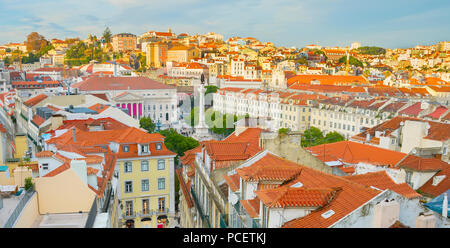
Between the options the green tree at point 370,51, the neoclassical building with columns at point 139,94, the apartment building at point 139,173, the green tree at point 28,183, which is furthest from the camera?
the green tree at point 370,51

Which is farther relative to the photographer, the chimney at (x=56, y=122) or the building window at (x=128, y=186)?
the chimney at (x=56, y=122)

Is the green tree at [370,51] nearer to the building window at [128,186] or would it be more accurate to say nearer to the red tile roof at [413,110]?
the red tile roof at [413,110]

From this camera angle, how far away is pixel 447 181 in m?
11.2

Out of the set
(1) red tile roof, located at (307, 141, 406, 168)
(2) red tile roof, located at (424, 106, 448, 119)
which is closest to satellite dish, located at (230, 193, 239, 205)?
(1) red tile roof, located at (307, 141, 406, 168)

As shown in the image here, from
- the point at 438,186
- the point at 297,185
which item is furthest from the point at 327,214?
the point at 438,186

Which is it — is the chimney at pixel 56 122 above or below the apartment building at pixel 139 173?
above

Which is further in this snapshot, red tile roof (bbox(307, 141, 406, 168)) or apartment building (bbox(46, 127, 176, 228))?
A: red tile roof (bbox(307, 141, 406, 168))

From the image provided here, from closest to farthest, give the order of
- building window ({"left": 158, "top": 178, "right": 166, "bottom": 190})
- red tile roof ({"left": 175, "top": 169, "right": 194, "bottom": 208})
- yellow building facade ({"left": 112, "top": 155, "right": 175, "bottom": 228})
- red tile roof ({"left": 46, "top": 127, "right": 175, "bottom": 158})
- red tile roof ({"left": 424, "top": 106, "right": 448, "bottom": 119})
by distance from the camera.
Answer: red tile roof ({"left": 175, "top": 169, "right": 194, "bottom": 208}), red tile roof ({"left": 46, "top": 127, "right": 175, "bottom": 158}), yellow building facade ({"left": 112, "top": 155, "right": 175, "bottom": 228}), building window ({"left": 158, "top": 178, "right": 166, "bottom": 190}), red tile roof ({"left": 424, "top": 106, "right": 448, "bottom": 119})

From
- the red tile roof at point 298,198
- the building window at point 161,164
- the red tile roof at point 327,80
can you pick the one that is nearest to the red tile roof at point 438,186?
the red tile roof at point 298,198

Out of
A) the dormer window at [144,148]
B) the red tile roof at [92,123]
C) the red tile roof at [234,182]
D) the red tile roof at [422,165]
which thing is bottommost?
the dormer window at [144,148]

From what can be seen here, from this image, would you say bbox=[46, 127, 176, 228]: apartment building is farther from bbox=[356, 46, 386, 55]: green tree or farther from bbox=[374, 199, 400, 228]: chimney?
bbox=[356, 46, 386, 55]: green tree
